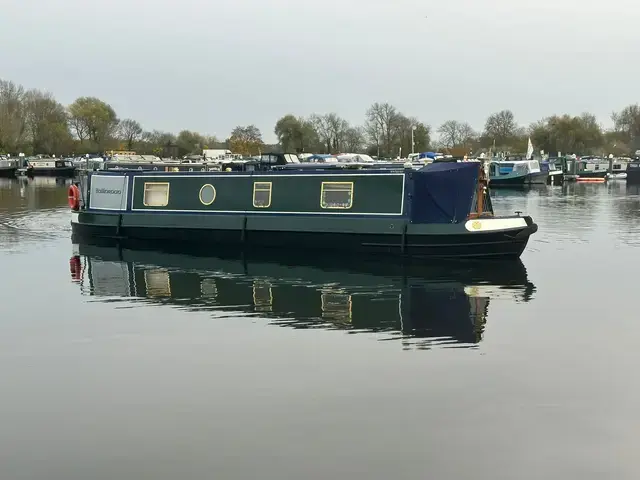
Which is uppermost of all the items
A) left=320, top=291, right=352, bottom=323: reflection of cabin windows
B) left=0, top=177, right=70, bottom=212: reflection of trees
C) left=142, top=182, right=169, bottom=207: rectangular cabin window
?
left=142, top=182, right=169, bottom=207: rectangular cabin window

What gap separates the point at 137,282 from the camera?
15.0m

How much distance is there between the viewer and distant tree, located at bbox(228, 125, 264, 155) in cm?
8475

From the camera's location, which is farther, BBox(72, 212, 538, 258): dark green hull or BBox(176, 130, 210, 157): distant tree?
BBox(176, 130, 210, 157): distant tree

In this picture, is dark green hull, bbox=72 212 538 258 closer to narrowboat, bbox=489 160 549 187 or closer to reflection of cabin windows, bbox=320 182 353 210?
reflection of cabin windows, bbox=320 182 353 210

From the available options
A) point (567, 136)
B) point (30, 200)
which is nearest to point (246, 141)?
point (567, 136)

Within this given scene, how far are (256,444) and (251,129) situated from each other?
8663 cm

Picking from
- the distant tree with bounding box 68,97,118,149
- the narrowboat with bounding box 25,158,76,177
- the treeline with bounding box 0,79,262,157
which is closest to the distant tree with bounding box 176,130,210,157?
the treeline with bounding box 0,79,262,157

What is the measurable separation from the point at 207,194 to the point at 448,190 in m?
6.71

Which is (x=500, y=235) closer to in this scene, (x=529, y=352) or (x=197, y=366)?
(x=529, y=352)

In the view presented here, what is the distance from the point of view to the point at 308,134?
2955 inches

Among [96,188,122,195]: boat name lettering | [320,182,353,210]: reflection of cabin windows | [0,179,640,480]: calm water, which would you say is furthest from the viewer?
[96,188,122,195]: boat name lettering

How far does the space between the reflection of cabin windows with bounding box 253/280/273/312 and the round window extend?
521 cm

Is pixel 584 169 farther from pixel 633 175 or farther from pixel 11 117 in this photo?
pixel 11 117

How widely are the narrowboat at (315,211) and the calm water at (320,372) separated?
1013 mm
